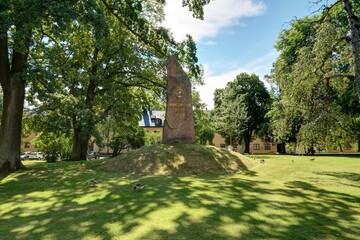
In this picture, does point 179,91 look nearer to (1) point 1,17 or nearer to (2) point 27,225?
(1) point 1,17

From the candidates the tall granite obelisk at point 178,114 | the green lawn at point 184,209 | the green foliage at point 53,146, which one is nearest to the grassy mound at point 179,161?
the tall granite obelisk at point 178,114

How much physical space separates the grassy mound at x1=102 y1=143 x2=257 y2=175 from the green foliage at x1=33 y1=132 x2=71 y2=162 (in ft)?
43.5

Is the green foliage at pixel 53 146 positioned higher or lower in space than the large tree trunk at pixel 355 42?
lower

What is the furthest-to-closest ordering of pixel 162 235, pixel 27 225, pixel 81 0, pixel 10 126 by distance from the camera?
pixel 10 126 → pixel 81 0 → pixel 27 225 → pixel 162 235

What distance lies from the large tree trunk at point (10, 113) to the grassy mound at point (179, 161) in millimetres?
4147

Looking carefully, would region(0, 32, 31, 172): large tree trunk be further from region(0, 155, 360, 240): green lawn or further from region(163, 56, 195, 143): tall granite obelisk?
region(163, 56, 195, 143): tall granite obelisk

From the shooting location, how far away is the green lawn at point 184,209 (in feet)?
15.3

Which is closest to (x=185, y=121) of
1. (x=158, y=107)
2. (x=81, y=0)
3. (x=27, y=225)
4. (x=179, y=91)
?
(x=179, y=91)

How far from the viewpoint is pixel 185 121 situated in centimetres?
1471

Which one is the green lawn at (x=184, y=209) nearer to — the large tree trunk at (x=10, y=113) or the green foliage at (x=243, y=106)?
the large tree trunk at (x=10, y=113)

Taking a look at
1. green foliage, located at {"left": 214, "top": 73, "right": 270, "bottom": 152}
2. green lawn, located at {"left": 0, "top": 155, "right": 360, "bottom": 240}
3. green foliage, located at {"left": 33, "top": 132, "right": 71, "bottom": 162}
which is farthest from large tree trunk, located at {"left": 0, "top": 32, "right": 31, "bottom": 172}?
green foliage, located at {"left": 214, "top": 73, "right": 270, "bottom": 152}

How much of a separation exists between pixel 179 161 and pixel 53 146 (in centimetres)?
1736

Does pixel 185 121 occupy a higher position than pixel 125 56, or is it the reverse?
pixel 125 56

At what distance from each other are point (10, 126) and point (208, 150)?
31.2 ft
